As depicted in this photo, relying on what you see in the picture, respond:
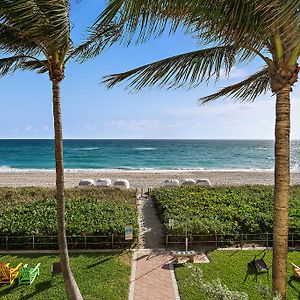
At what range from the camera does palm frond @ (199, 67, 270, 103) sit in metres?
6.61

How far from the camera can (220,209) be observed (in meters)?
18.2

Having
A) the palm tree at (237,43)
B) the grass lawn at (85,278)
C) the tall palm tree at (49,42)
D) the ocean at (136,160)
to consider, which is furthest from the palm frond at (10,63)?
the ocean at (136,160)

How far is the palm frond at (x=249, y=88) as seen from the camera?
6613mm

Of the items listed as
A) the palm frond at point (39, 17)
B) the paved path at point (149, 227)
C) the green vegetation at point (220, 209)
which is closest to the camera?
the palm frond at point (39, 17)

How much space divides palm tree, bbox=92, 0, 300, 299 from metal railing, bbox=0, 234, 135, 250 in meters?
9.81

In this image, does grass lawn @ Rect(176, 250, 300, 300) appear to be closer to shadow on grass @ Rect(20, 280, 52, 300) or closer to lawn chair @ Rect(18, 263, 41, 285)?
shadow on grass @ Rect(20, 280, 52, 300)

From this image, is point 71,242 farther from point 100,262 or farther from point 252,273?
point 252,273

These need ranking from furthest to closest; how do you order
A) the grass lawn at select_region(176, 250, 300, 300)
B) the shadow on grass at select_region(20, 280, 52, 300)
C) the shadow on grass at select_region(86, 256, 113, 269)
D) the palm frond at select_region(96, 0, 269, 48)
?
the shadow on grass at select_region(86, 256, 113, 269) → the grass lawn at select_region(176, 250, 300, 300) → the shadow on grass at select_region(20, 280, 52, 300) → the palm frond at select_region(96, 0, 269, 48)

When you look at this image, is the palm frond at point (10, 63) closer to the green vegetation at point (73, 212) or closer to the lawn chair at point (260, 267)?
the green vegetation at point (73, 212)

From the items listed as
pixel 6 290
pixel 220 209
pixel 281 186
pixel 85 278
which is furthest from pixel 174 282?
pixel 220 209

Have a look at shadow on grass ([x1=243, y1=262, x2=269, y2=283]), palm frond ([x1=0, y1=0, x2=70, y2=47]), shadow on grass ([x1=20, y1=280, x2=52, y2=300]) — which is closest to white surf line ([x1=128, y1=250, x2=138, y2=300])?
shadow on grass ([x1=20, y1=280, x2=52, y2=300])

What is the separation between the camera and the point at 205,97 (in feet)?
22.2

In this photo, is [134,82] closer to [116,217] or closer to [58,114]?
[58,114]

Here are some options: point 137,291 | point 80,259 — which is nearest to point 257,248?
point 137,291
